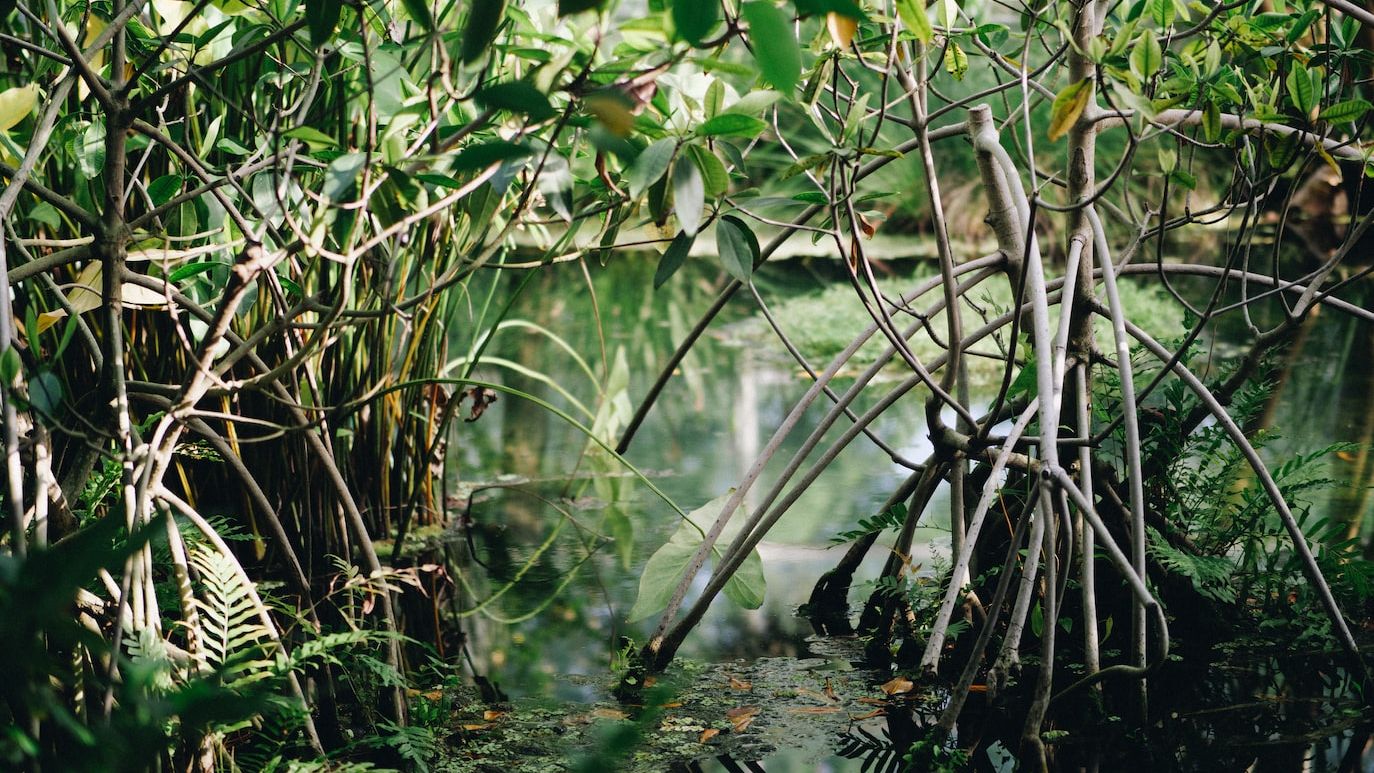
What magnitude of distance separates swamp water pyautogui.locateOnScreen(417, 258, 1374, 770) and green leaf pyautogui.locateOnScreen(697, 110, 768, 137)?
57 cm

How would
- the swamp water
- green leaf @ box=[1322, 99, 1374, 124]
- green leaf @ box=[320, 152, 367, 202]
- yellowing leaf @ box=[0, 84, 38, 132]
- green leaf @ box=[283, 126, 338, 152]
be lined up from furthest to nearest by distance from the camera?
1. the swamp water
2. green leaf @ box=[1322, 99, 1374, 124]
3. yellowing leaf @ box=[0, 84, 38, 132]
4. green leaf @ box=[283, 126, 338, 152]
5. green leaf @ box=[320, 152, 367, 202]

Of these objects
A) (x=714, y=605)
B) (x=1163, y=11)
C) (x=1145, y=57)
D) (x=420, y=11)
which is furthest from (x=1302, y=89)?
(x=714, y=605)

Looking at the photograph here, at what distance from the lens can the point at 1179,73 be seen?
4.65 ft

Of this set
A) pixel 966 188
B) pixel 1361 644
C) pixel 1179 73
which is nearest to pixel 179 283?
pixel 1179 73

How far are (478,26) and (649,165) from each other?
0.24 m

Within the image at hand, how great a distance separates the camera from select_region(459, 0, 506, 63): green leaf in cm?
84

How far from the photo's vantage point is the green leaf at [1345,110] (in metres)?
1.31

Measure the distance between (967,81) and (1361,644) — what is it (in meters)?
6.33

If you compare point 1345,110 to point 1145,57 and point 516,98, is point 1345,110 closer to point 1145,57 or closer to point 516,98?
point 1145,57

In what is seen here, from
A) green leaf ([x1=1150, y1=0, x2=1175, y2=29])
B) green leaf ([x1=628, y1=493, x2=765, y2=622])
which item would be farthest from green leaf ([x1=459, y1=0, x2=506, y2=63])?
green leaf ([x1=628, y1=493, x2=765, y2=622])

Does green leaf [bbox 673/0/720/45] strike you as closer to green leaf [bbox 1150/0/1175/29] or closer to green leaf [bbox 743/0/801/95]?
green leaf [bbox 743/0/801/95]

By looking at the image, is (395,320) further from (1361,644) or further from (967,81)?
(967,81)

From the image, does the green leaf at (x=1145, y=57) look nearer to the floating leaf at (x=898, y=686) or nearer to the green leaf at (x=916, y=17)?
the green leaf at (x=916, y=17)

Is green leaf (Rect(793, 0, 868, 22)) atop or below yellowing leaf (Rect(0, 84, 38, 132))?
atop
